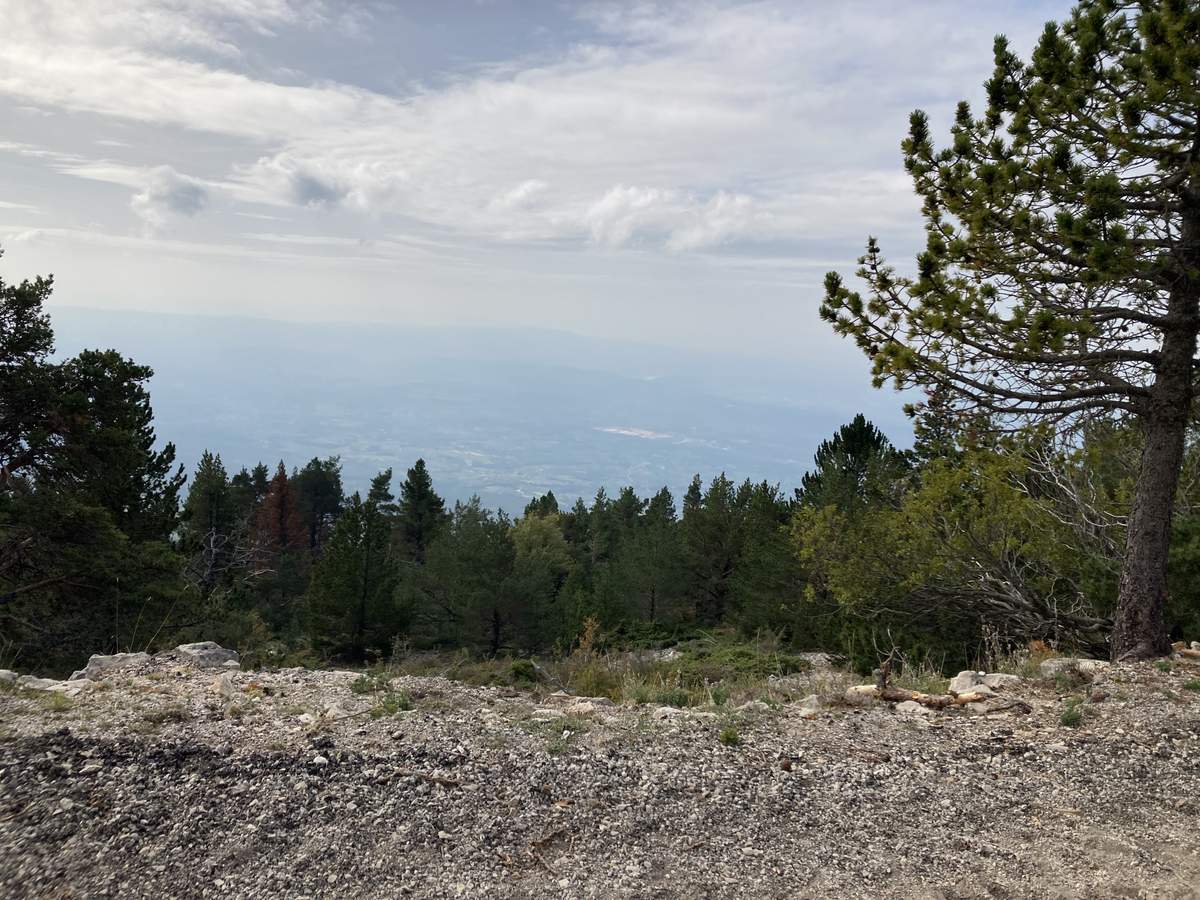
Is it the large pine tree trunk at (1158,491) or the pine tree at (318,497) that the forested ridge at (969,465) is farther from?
the pine tree at (318,497)

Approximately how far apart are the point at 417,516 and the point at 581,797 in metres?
46.4

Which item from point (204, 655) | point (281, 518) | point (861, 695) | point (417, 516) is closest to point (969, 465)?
point (861, 695)

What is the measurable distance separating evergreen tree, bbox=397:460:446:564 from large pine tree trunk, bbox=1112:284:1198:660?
44.3 metres

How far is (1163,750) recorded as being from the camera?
5.46m

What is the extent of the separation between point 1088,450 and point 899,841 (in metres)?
8.69

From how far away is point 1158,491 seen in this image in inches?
292

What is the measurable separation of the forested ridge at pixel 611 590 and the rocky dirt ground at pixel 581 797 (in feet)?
13.3

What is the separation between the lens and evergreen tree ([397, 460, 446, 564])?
4888 centimetres

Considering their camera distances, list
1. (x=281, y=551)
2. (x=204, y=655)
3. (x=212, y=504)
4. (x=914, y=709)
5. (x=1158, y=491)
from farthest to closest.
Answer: (x=281, y=551), (x=212, y=504), (x=204, y=655), (x=1158, y=491), (x=914, y=709)

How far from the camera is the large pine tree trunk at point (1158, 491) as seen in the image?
729cm

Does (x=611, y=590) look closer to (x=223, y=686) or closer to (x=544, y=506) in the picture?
(x=223, y=686)

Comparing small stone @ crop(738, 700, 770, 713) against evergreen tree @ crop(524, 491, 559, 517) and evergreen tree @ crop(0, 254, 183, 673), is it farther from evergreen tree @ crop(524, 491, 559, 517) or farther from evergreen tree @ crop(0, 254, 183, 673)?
evergreen tree @ crop(524, 491, 559, 517)

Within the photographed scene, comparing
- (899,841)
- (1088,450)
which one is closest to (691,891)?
(899,841)

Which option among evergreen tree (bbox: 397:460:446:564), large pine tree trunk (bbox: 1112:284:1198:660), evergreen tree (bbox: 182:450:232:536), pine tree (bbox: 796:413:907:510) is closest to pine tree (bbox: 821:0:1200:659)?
large pine tree trunk (bbox: 1112:284:1198:660)
